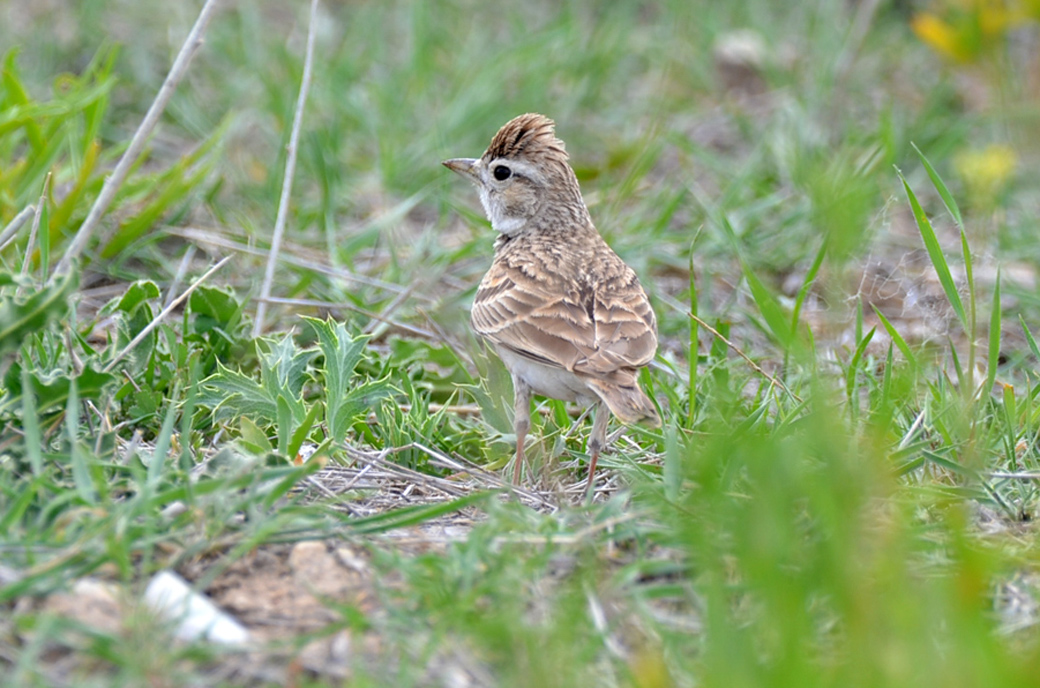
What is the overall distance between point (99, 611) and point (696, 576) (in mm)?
1392

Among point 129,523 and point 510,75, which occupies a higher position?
point 510,75

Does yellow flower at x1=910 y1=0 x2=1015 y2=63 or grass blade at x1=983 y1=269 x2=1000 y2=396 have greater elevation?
yellow flower at x1=910 y1=0 x2=1015 y2=63

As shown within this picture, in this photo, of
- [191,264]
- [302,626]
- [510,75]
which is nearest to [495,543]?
[302,626]

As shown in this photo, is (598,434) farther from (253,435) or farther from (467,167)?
(467,167)

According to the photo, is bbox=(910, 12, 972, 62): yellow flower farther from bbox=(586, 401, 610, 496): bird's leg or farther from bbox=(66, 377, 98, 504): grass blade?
bbox=(66, 377, 98, 504): grass blade

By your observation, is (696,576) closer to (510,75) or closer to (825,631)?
(825,631)

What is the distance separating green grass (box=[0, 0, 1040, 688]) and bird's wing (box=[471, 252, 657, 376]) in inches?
10.7

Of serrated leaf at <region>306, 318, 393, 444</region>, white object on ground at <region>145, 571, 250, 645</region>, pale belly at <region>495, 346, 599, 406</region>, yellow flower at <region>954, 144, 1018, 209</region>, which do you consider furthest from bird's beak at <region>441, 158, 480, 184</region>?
white object on ground at <region>145, 571, 250, 645</region>

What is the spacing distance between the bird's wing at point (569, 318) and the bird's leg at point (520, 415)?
168 millimetres

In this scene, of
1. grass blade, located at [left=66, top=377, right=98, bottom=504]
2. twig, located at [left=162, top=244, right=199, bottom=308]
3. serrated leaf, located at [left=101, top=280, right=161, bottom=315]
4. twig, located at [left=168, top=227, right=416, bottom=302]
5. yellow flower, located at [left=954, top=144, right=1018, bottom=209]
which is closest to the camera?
grass blade, located at [left=66, top=377, right=98, bottom=504]

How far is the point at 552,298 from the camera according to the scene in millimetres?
4215

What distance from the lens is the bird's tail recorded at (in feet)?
11.4

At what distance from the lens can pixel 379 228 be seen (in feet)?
19.7

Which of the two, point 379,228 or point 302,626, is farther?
point 379,228
